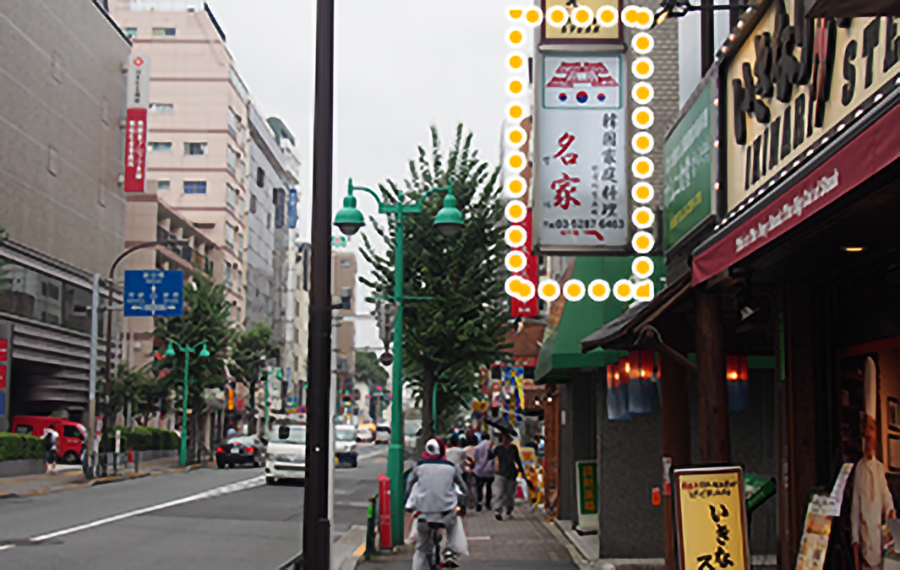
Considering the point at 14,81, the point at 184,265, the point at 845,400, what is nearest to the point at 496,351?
the point at 845,400

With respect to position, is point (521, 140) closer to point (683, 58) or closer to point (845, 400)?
point (683, 58)

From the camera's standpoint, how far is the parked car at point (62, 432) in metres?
43.9

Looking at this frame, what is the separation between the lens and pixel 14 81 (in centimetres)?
4222

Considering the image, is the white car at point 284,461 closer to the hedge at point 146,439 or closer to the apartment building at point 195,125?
the hedge at point 146,439

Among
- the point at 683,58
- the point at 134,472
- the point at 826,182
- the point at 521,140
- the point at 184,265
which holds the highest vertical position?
the point at 184,265

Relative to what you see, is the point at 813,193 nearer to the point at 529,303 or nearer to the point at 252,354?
the point at 529,303

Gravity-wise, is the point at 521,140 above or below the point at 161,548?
above

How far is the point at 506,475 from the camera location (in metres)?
22.4

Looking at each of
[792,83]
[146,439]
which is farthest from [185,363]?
[792,83]

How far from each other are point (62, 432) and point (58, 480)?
29.9ft

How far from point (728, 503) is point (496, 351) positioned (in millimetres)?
18692

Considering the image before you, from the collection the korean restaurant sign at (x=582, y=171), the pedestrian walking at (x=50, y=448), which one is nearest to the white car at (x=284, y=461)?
the pedestrian walking at (x=50, y=448)

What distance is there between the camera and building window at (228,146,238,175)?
291 feet

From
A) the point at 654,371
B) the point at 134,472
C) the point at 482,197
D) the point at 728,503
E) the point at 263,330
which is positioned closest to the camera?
the point at 728,503
